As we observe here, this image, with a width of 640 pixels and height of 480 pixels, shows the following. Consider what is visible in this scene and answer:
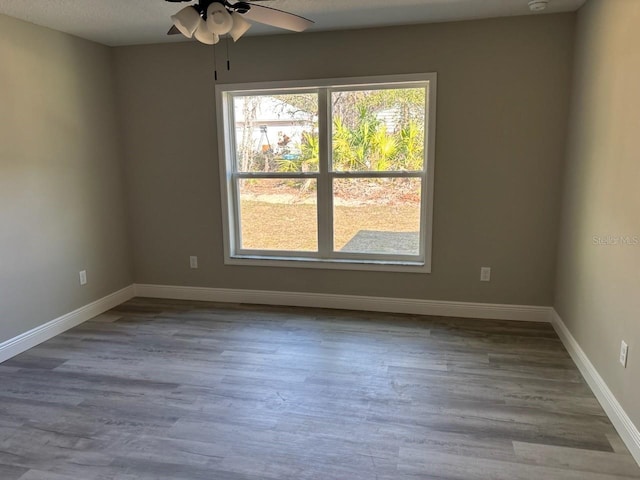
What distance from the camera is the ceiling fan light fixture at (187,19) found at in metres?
2.10

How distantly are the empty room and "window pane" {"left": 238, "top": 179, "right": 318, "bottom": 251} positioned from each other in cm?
2

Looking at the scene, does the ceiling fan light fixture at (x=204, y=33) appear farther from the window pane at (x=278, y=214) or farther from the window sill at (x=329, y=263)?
the window sill at (x=329, y=263)

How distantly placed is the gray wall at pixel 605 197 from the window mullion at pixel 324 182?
1.87 metres

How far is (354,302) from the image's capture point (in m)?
4.00

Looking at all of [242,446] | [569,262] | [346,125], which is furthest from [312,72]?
[242,446]

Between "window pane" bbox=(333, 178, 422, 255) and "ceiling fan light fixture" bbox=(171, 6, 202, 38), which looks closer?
"ceiling fan light fixture" bbox=(171, 6, 202, 38)

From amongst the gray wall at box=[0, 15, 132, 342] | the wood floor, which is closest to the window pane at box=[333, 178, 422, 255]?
the wood floor

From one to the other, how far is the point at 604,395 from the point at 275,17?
272 cm

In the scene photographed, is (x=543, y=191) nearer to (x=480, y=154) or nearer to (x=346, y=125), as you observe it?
(x=480, y=154)

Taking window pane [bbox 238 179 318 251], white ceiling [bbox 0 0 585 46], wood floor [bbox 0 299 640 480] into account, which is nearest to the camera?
wood floor [bbox 0 299 640 480]

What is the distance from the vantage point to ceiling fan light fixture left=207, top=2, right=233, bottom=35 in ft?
6.83

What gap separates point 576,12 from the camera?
3.16m

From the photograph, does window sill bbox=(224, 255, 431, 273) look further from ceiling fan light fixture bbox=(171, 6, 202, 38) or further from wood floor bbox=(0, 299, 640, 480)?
ceiling fan light fixture bbox=(171, 6, 202, 38)

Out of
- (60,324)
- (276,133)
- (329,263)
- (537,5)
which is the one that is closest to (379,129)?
(276,133)
